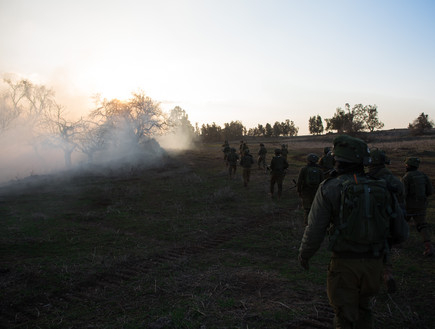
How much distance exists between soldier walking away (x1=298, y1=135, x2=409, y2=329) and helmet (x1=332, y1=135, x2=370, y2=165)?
0.04 feet

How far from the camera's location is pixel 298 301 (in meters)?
4.35

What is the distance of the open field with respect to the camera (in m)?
4.05

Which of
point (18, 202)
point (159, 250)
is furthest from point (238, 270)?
point (18, 202)

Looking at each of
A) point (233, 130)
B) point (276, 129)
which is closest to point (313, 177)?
point (233, 130)

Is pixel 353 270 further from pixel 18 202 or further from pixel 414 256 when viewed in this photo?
pixel 18 202

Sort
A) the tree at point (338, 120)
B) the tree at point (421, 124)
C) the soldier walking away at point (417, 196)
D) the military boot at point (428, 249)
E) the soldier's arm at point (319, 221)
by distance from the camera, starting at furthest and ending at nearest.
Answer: the tree at point (338, 120)
the tree at point (421, 124)
the soldier walking away at point (417, 196)
the military boot at point (428, 249)
the soldier's arm at point (319, 221)

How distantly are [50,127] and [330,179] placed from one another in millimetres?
27160

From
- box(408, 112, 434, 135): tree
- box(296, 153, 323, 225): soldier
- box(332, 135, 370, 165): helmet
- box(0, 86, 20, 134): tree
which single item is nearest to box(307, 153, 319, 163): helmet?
box(296, 153, 323, 225): soldier

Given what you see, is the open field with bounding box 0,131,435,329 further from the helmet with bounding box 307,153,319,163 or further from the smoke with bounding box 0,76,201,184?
the smoke with bounding box 0,76,201,184

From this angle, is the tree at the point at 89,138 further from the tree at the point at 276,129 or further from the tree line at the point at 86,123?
the tree at the point at 276,129

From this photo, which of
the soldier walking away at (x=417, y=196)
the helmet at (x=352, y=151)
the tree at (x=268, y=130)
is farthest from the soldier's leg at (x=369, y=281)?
the tree at (x=268, y=130)

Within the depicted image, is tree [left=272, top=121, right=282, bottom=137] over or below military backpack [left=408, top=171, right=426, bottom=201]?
over

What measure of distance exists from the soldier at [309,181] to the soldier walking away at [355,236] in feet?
15.9

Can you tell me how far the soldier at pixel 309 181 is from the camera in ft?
25.2
